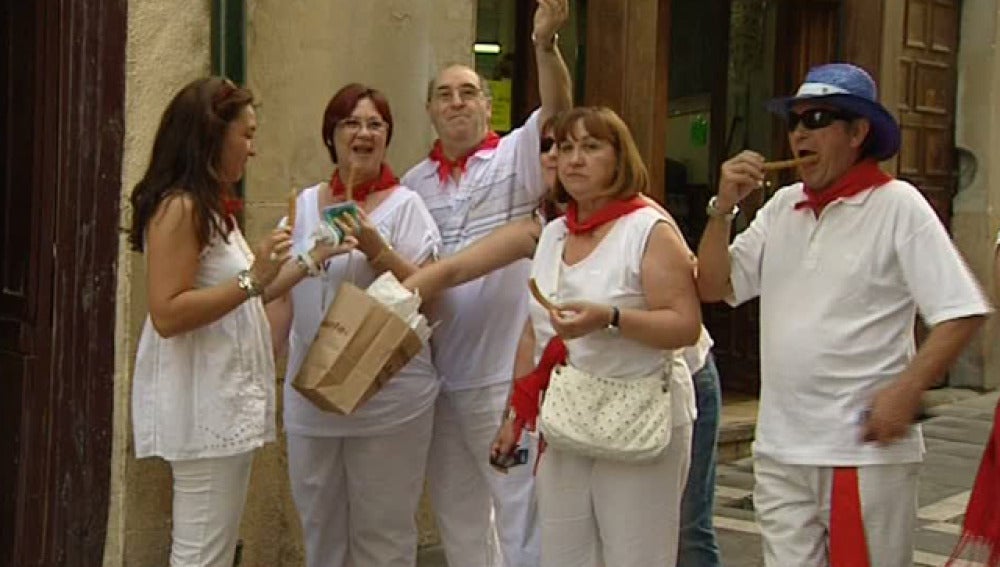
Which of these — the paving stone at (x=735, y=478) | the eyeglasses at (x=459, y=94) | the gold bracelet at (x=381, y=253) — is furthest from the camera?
the paving stone at (x=735, y=478)

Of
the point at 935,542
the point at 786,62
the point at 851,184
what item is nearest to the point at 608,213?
the point at 851,184

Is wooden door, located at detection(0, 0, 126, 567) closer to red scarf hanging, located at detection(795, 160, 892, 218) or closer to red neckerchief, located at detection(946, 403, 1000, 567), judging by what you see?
red scarf hanging, located at detection(795, 160, 892, 218)

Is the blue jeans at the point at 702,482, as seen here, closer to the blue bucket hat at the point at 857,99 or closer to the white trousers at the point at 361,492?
the white trousers at the point at 361,492

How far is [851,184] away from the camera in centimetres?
380

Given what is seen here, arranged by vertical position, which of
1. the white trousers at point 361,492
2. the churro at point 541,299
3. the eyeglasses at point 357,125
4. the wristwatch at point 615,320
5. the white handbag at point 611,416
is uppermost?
the eyeglasses at point 357,125

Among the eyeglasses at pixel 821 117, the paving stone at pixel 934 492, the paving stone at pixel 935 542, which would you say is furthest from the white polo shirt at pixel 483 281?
the paving stone at pixel 934 492

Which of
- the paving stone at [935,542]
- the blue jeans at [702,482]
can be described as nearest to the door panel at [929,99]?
the paving stone at [935,542]

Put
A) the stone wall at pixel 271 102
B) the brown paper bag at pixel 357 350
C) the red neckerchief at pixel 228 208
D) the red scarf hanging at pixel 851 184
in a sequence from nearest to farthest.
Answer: the red scarf hanging at pixel 851 184
the red neckerchief at pixel 228 208
the brown paper bag at pixel 357 350
the stone wall at pixel 271 102

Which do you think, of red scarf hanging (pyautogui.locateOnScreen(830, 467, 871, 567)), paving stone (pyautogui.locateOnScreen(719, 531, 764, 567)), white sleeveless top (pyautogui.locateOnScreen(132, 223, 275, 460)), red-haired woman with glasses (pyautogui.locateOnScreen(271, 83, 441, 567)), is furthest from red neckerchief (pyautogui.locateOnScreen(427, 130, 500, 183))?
paving stone (pyautogui.locateOnScreen(719, 531, 764, 567))

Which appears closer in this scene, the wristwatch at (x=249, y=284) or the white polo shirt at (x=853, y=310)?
the white polo shirt at (x=853, y=310)

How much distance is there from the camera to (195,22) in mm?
5566

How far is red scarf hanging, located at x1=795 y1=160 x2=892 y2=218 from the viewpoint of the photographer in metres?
3.79

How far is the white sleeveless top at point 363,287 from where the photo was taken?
4.80m

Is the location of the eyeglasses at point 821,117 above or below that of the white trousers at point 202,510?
above
